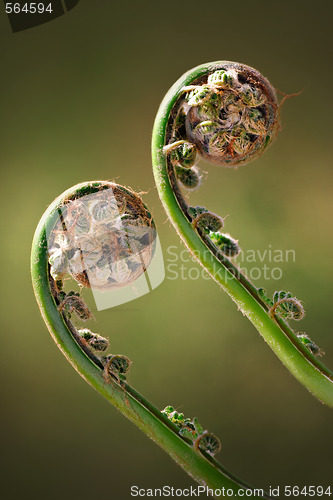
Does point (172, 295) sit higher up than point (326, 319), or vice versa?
point (172, 295)

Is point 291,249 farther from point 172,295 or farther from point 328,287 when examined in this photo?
point 172,295

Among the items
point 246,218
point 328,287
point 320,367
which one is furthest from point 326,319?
point 320,367

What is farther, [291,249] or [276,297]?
[291,249]

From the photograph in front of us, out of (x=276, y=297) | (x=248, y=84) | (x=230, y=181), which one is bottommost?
(x=276, y=297)

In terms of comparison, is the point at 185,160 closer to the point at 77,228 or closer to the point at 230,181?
the point at 77,228
